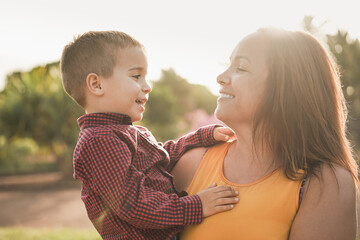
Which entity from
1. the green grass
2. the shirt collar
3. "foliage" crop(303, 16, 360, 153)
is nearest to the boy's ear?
the shirt collar

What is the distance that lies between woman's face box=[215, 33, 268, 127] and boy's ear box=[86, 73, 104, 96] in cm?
64

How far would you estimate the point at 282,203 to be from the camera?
5.24 feet

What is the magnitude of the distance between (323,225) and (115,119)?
3.64ft

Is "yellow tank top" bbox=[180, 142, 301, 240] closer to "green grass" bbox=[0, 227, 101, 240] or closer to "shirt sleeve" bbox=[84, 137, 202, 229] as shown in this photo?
"shirt sleeve" bbox=[84, 137, 202, 229]

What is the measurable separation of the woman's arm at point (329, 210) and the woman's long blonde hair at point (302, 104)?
13 centimetres

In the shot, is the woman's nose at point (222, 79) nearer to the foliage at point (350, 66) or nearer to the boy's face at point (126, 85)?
the boy's face at point (126, 85)

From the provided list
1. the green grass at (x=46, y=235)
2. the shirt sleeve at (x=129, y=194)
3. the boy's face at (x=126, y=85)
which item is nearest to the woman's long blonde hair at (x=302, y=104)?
the shirt sleeve at (x=129, y=194)

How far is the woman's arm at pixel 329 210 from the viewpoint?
5.00 ft

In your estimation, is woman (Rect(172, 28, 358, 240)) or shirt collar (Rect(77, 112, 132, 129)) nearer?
woman (Rect(172, 28, 358, 240))

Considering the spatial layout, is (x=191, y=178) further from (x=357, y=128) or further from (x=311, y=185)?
(x=357, y=128)

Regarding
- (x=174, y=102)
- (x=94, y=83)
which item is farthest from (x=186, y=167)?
(x=174, y=102)

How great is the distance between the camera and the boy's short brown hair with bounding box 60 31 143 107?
1.92 metres

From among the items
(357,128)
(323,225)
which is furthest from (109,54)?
(357,128)

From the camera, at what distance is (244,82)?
1786mm
